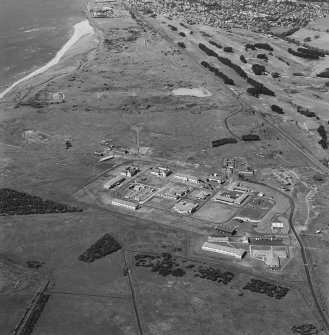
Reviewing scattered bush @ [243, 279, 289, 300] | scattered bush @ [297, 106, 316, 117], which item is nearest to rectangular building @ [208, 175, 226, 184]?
scattered bush @ [243, 279, 289, 300]

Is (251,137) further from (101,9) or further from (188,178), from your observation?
(101,9)

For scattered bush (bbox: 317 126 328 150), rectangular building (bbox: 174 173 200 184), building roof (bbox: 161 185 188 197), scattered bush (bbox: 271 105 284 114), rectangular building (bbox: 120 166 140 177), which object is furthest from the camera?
scattered bush (bbox: 271 105 284 114)

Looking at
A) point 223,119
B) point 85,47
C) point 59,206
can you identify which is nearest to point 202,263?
point 59,206

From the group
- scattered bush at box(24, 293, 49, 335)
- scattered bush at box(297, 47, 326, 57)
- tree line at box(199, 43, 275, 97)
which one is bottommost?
scattered bush at box(297, 47, 326, 57)

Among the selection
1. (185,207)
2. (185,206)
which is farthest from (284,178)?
(185,207)

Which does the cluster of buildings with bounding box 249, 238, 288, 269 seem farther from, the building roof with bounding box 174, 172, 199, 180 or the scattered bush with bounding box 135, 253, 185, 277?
the building roof with bounding box 174, 172, 199, 180

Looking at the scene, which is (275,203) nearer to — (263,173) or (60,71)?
(263,173)

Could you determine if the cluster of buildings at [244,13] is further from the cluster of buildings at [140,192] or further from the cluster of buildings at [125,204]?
the cluster of buildings at [125,204]
